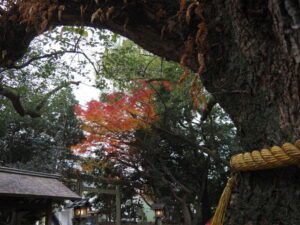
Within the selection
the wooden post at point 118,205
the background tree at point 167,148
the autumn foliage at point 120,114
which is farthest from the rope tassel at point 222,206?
the wooden post at point 118,205

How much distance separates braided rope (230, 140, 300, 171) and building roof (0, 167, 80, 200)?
20.3ft

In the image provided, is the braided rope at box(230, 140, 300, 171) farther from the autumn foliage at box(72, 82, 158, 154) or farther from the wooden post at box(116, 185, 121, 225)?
the wooden post at box(116, 185, 121, 225)

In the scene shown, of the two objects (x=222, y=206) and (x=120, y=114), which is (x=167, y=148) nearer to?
(x=120, y=114)

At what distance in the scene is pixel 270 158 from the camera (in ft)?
3.18

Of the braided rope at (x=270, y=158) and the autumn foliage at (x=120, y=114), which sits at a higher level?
the autumn foliage at (x=120, y=114)

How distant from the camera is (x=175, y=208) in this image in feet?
44.0

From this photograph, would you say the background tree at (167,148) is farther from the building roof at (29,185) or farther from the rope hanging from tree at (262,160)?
the rope hanging from tree at (262,160)

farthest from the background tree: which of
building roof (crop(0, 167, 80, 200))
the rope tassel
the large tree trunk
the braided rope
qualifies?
the braided rope

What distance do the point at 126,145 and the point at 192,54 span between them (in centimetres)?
1044

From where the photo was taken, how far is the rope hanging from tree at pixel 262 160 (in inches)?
36.4

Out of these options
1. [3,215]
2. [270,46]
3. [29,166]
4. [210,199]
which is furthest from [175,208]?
[270,46]

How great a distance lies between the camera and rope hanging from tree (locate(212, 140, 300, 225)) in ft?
3.04

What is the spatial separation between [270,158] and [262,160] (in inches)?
1.3

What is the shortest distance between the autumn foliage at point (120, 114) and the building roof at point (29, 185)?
2.55m
